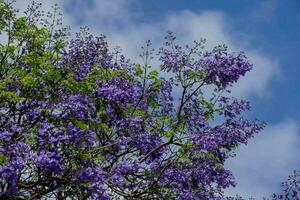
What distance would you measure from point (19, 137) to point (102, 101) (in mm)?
3289

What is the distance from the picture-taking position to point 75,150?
13352 mm

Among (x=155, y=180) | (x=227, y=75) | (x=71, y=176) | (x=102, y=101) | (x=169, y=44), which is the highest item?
(x=169, y=44)

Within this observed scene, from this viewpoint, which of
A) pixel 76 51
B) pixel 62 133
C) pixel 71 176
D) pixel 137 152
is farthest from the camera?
pixel 137 152

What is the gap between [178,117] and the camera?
17.5 m

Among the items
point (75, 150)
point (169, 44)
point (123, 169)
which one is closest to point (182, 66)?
point (169, 44)

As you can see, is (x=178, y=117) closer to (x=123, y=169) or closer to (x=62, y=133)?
(x=123, y=169)

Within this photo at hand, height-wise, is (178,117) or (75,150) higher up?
(178,117)

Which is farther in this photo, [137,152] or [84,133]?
[137,152]

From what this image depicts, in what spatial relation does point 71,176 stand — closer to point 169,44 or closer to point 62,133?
point 62,133

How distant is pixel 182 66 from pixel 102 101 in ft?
8.85

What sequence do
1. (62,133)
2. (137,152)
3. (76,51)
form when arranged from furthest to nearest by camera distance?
(137,152) → (76,51) → (62,133)

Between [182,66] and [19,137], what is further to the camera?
[182,66]

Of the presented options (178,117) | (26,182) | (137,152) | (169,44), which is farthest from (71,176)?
(169,44)

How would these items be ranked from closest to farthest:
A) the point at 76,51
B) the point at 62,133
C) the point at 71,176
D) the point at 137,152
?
the point at 62,133
the point at 71,176
the point at 76,51
the point at 137,152
